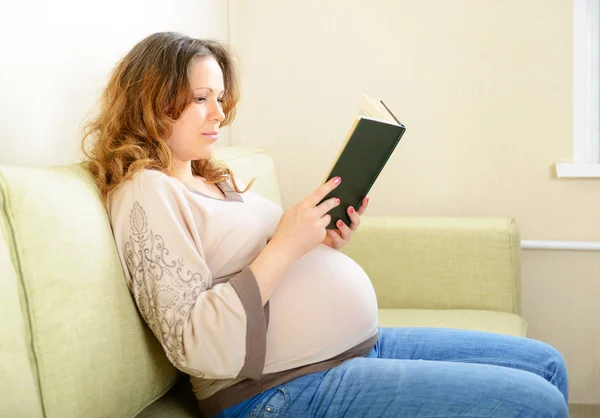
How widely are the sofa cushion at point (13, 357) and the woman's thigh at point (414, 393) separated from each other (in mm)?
358

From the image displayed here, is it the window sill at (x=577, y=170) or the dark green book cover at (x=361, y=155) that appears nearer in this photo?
the dark green book cover at (x=361, y=155)

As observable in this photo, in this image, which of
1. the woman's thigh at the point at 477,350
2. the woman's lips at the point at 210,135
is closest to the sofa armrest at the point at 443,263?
the woman's thigh at the point at 477,350

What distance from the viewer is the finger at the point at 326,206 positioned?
127cm

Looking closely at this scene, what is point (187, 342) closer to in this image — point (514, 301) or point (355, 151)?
point (355, 151)

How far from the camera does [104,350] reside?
112cm

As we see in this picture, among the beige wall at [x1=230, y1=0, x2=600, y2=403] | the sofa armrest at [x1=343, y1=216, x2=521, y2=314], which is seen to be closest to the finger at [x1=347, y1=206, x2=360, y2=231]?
the sofa armrest at [x1=343, y1=216, x2=521, y2=314]

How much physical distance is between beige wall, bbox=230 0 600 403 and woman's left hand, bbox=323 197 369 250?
1075 mm

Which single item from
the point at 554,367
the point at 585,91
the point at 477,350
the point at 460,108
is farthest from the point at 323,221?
the point at 585,91

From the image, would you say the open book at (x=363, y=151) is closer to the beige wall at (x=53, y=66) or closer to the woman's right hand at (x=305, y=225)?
the woman's right hand at (x=305, y=225)

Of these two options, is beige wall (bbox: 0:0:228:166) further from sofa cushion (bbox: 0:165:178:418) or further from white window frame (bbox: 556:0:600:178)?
white window frame (bbox: 556:0:600:178)

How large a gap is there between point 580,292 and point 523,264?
20 centimetres

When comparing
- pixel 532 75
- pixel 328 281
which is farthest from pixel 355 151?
pixel 532 75

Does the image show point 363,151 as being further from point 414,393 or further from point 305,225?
point 414,393

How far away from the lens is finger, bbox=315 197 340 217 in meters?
1.27
